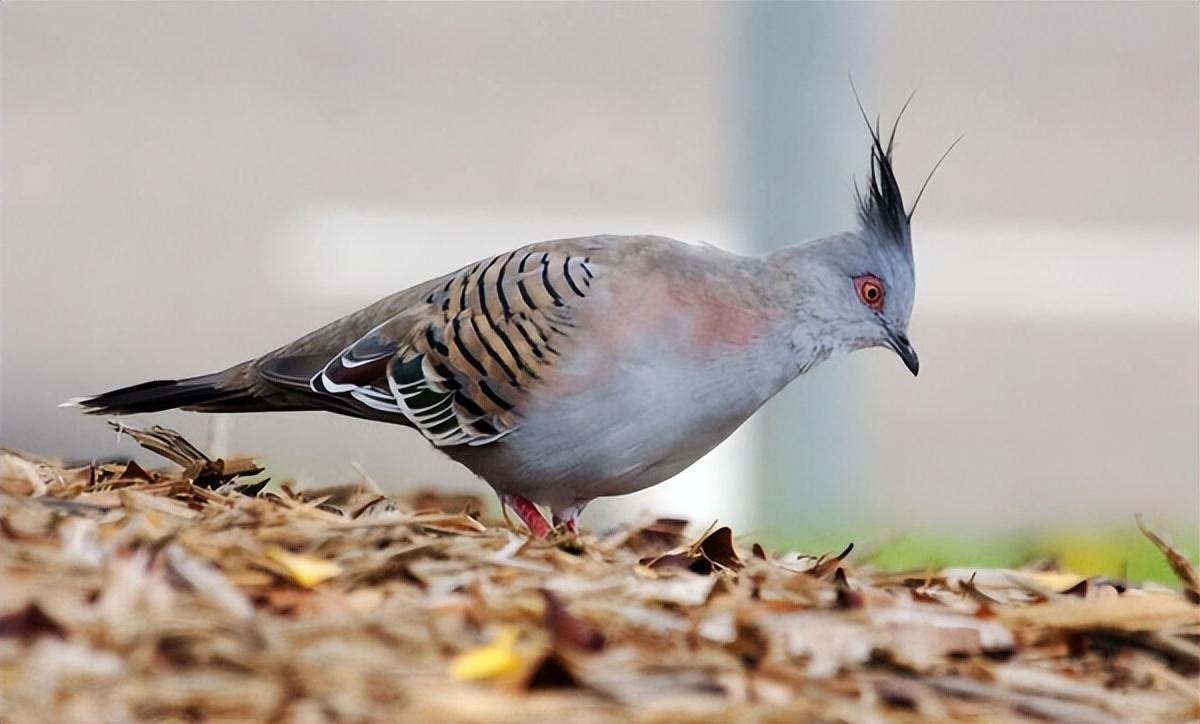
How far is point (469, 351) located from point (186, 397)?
2.69 ft

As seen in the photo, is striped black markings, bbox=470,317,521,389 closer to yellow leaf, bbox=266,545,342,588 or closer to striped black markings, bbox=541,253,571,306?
striped black markings, bbox=541,253,571,306

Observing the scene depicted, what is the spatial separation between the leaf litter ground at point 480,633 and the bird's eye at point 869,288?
0.95 m

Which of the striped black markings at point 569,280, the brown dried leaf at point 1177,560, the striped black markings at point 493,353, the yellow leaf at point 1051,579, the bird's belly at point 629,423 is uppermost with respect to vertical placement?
the striped black markings at point 569,280

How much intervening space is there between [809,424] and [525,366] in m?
2.89

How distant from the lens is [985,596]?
2875 mm

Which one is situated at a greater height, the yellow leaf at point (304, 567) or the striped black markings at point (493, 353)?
the striped black markings at point (493, 353)

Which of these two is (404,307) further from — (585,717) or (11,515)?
(585,717)

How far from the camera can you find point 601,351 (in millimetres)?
3354

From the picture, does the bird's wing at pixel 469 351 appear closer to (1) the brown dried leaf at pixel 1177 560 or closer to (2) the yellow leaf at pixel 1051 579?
(2) the yellow leaf at pixel 1051 579

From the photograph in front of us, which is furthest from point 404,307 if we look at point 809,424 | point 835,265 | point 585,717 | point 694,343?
point 809,424

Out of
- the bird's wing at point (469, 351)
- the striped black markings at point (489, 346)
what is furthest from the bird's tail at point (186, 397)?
the striped black markings at point (489, 346)

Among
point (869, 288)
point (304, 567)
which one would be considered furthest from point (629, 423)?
point (304, 567)

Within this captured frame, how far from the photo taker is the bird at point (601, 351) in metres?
3.36

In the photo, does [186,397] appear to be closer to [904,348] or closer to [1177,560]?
[904,348]
